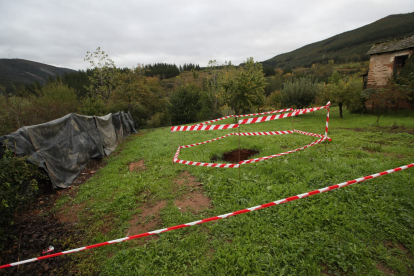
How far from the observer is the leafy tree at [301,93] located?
61.4 ft

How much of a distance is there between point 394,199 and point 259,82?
15.4 meters

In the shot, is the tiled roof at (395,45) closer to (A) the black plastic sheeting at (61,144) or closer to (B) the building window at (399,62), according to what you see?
(B) the building window at (399,62)

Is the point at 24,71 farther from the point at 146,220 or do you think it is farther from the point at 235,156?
the point at 146,220

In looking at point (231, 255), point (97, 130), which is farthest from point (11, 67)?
point (231, 255)

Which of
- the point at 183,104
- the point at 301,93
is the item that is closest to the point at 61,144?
the point at 183,104

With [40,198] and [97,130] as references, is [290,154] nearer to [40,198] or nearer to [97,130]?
[40,198]

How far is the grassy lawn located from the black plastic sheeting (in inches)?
34.5

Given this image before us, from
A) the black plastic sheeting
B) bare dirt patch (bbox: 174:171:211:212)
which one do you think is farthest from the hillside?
bare dirt patch (bbox: 174:171:211:212)

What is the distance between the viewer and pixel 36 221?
151 inches

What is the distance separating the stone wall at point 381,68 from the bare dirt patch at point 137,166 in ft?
66.4

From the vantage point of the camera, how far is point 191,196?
14.3 ft

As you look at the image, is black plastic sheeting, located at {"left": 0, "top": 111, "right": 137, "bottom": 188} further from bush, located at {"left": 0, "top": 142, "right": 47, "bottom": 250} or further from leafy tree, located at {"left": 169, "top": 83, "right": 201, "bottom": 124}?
leafy tree, located at {"left": 169, "top": 83, "right": 201, "bottom": 124}

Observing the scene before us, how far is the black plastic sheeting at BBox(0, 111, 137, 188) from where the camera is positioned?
14.4ft

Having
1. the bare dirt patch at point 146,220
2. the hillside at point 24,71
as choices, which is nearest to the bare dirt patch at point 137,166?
the bare dirt patch at point 146,220
